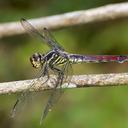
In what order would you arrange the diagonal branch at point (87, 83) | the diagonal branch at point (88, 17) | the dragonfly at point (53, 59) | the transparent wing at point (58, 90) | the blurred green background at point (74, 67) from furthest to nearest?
the blurred green background at point (74, 67), the diagonal branch at point (88, 17), the dragonfly at point (53, 59), the transparent wing at point (58, 90), the diagonal branch at point (87, 83)

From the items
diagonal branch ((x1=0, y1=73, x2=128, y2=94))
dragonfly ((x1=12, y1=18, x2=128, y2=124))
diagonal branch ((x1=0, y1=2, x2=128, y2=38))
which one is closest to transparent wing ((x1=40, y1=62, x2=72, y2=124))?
dragonfly ((x1=12, y1=18, x2=128, y2=124))

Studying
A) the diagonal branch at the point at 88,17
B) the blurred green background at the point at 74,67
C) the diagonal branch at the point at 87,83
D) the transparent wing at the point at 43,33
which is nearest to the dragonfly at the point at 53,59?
the transparent wing at the point at 43,33

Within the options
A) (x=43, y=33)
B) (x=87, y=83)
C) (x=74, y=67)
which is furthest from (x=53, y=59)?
(x=74, y=67)

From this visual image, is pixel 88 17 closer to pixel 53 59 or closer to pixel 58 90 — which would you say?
pixel 53 59

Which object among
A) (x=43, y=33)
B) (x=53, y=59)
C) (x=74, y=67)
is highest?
(x=43, y=33)

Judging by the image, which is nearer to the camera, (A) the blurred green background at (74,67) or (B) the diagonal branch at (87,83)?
(B) the diagonal branch at (87,83)

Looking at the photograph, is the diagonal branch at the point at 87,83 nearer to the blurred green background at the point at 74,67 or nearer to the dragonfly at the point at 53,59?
the dragonfly at the point at 53,59

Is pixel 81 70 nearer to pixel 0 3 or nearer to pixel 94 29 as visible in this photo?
pixel 94 29

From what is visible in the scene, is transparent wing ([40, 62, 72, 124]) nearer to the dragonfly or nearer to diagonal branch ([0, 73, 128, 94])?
the dragonfly
